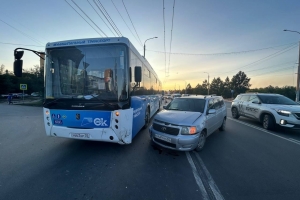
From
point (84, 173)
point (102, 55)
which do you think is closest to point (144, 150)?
point (84, 173)

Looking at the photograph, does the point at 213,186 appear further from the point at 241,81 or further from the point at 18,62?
the point at 241,81

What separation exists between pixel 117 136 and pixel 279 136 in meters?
7.16

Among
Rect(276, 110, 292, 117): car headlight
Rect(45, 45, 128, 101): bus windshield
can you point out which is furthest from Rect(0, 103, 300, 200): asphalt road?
Rect(276, 110, 292, 117): car headlight

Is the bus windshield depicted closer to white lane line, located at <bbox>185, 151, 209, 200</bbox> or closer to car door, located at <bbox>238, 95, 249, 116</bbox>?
white lane line, located at <bbox>185, 151, 209, 200</bbox>

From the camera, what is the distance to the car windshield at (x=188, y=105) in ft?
17.0

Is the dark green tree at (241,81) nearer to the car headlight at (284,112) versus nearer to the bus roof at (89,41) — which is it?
the car headlight at (284,112)

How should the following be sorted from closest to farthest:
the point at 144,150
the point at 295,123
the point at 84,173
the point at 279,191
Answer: the point at 279,191, the point at 84,173, the point at 144,150, the point at 295,123

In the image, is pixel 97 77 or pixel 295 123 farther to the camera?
pixel 295 123

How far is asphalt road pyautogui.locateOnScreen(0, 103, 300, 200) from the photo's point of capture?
2.67 metres

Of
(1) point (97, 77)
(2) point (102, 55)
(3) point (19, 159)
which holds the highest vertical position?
(2) point (102, 55)

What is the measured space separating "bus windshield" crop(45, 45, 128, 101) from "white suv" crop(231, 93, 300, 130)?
7.49 m

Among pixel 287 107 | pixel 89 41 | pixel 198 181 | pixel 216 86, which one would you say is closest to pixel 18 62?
pixel 89 41

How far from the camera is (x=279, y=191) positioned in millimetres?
2742

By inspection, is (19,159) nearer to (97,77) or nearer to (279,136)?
(97,77)
